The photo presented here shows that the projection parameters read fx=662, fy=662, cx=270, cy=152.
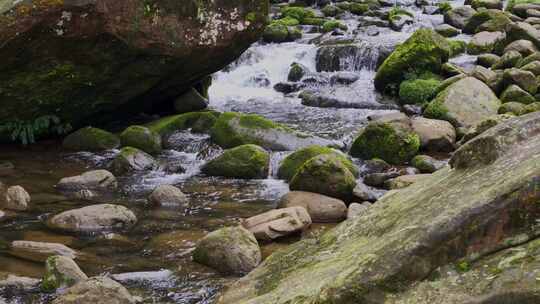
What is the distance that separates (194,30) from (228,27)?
84 cm

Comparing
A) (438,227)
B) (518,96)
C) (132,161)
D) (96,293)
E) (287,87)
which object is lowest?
(287,87)

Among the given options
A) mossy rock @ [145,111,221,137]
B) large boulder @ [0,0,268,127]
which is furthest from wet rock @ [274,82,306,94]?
mossy rock @ [145,111,221,137]

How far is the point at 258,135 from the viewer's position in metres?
12.9

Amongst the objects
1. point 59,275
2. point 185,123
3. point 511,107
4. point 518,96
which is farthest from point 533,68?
point 59,275

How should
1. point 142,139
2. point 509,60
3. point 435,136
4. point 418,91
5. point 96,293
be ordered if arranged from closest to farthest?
1. point 96,293
2. point 435,136
3. point 142,139
4. point 418,91
5. point 509,60

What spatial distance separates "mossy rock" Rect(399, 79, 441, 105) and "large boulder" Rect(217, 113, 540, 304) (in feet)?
37.3

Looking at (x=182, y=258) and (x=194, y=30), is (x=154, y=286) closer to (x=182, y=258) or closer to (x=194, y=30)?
(x=182, y=258)

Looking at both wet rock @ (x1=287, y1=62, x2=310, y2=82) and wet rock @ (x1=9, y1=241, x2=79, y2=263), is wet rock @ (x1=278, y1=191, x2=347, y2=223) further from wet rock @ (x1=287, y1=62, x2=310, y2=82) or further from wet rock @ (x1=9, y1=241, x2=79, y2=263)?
wet rock @ (x1=287, y1=62, x2=310, y2=82)

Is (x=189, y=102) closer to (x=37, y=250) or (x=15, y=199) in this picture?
(x=15, y=199)

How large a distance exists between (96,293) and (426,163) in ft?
23.8

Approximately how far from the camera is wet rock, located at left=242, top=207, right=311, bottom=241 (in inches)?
321

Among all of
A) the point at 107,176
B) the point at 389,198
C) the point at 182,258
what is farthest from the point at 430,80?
the point at 389,198

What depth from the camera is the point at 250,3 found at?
1385 centimetres

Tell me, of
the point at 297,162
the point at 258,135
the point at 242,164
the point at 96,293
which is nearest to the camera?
the point at 96,293
